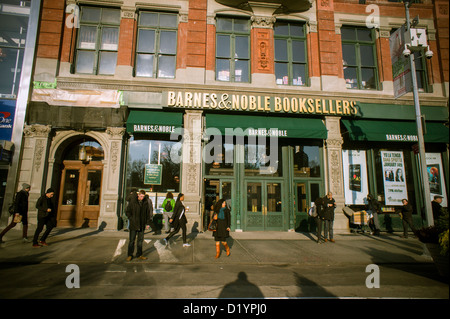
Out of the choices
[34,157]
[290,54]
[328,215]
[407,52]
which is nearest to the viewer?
[407,52]

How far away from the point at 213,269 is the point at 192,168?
5.78 m

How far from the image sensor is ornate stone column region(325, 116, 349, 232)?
11564 mm

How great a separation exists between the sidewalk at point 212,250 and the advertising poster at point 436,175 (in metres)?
4.43

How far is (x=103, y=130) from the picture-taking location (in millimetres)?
11258

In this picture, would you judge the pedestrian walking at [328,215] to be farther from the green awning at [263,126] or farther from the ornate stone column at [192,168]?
the ornate stone column at [192,168]

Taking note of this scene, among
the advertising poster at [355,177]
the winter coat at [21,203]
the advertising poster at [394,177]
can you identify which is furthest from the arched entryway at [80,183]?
the advertising poster at [394,177]

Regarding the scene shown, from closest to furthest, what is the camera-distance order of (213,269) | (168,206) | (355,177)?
(213,269)
(168,206)
(355,177)

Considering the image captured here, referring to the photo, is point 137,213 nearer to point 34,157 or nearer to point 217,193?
point 217,193

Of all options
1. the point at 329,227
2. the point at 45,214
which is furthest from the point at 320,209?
the point at 45,214

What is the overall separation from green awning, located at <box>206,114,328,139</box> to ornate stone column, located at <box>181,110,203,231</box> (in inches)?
25.2

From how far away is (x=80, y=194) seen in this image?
37.1 feet

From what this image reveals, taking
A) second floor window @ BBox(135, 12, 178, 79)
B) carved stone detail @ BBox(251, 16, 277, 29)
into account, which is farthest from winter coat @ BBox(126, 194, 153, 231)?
carved stone detail @ BBox(251, 16, 277, 29)

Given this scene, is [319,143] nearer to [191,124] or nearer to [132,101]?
[191,124]
